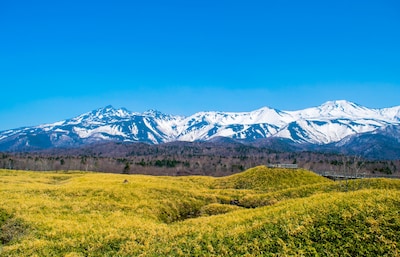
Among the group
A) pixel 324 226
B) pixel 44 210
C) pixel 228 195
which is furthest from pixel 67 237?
pixel 228 195

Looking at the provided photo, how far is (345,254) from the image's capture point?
20.0 m

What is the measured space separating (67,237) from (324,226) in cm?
2223

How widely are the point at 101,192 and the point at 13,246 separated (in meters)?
24.1

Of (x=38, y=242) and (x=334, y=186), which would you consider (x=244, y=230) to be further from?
(x=334, y=186)

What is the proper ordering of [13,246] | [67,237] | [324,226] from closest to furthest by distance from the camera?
1. [324,226]
2. [13,246]
3. [67,237]

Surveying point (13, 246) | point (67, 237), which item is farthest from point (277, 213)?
point (13, 246)

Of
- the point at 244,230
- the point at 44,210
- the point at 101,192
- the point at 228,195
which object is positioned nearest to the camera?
the point at 244,230

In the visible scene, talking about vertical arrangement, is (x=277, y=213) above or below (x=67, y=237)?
above

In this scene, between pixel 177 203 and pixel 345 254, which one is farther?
pixel 177 203

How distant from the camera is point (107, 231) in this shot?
29.6m

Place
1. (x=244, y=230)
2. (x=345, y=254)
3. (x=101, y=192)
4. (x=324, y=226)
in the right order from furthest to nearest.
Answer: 1. (x=101, y=192)
2. (x=244, y=230)
3. (x=324, y=226)
4. (x=345, y=254)

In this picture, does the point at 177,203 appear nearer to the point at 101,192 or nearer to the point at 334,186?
the point at 101,192

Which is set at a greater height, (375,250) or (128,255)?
(375,250)

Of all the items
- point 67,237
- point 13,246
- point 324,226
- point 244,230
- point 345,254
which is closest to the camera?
point 345,254
